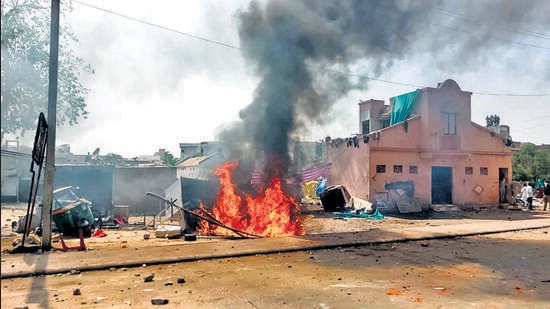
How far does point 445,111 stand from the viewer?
72.4 ft

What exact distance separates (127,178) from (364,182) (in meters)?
12.1

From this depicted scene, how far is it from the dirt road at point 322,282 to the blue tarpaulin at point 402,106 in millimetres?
13999

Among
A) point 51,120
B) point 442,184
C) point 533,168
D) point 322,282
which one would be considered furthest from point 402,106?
point 533,168

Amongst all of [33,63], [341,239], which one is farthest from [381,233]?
[33,63]

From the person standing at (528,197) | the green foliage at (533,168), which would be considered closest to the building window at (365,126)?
the person standing at (528,197)

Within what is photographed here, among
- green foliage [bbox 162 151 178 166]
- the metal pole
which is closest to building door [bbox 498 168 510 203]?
the metal pole

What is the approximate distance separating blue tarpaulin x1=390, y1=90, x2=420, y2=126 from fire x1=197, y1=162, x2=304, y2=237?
11.5m

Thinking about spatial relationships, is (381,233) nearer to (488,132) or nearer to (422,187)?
(422,187)

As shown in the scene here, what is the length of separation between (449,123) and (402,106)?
106 inches

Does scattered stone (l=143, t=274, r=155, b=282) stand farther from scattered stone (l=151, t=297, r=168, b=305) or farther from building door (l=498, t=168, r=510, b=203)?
building door (l=498, t=168, r=510, b=203)

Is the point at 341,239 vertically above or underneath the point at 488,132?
underneath

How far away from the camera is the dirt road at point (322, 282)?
17.3 ft

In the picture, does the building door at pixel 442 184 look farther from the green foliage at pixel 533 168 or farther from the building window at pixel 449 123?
the green foliage at pixel 533 168

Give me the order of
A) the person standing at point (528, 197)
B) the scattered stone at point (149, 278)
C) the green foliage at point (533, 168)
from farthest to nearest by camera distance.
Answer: the green foliage at point (533, 168), the person standing at point (528, 197), the scattered stone at point (149, 278)
